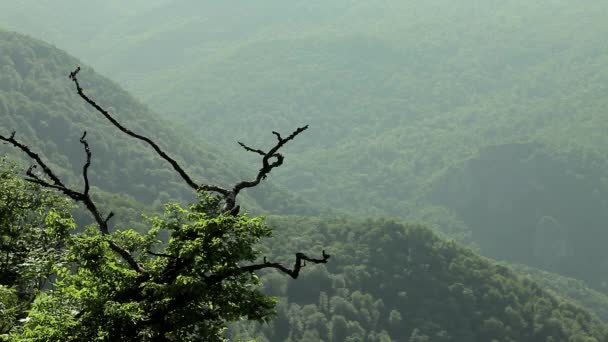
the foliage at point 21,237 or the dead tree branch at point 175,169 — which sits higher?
the dead tree branch at point 175,169

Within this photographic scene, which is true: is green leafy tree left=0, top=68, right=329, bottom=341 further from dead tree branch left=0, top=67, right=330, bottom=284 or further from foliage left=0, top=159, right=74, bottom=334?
foliage left=0, top=159, right=74, bottom=334

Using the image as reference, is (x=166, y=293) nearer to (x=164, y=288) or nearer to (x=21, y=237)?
(x=164, y=288)

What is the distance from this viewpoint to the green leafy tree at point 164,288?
1546 centimetres

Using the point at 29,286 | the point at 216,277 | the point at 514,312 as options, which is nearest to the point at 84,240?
the point at 216,277

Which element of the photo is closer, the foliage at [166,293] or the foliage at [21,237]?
the foliage at [166,293]

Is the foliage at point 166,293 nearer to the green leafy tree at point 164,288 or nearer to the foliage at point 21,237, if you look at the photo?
the green leafy tree at point 164,288

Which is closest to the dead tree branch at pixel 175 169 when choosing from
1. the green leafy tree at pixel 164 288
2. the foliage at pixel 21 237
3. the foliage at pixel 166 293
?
the green leafy tree at pixel 164 288

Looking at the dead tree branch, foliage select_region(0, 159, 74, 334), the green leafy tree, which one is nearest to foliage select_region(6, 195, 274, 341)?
A: the green leafy tree

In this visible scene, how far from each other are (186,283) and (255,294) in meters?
1.87

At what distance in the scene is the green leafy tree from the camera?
1546 cm

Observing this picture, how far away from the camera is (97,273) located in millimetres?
16469

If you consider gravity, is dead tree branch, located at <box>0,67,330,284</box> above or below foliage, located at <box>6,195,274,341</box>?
above

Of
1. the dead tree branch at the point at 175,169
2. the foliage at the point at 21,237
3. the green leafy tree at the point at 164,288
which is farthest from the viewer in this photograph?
the foliage at the point at 21,237

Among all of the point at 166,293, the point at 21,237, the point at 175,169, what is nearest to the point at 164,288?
the point at 166,293
